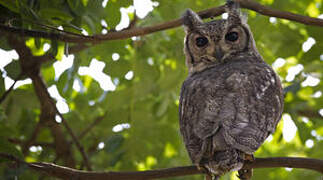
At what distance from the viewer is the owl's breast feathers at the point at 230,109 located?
7.58ft

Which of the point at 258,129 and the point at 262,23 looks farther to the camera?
the point at 262,23

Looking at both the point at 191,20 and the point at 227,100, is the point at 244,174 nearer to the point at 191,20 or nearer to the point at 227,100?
the point at 227,100

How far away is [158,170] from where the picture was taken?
88.1 inches

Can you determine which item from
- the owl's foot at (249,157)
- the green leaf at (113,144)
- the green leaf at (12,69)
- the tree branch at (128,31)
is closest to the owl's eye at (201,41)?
the tree branch at (128,31)

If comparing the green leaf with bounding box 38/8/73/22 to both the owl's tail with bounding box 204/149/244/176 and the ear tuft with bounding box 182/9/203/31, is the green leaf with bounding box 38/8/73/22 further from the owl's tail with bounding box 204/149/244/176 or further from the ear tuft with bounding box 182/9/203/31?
the owl's tail with bounding box 204/149/244/176

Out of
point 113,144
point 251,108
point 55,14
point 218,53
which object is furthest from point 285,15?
point 113,144

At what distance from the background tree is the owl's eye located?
0.23 metres

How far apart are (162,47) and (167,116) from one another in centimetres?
63

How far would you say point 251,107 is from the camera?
96.0 inches

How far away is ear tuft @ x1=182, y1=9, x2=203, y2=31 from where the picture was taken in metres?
3.15

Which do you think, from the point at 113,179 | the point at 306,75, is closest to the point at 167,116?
the point at 306,75

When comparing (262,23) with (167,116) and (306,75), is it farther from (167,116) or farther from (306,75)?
(167,116)

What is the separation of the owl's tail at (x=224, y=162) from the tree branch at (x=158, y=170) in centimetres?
8

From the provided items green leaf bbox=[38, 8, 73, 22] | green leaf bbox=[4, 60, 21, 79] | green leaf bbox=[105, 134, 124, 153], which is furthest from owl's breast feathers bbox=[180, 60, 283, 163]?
green leaf bbox=[4, 60, 21, 79]
